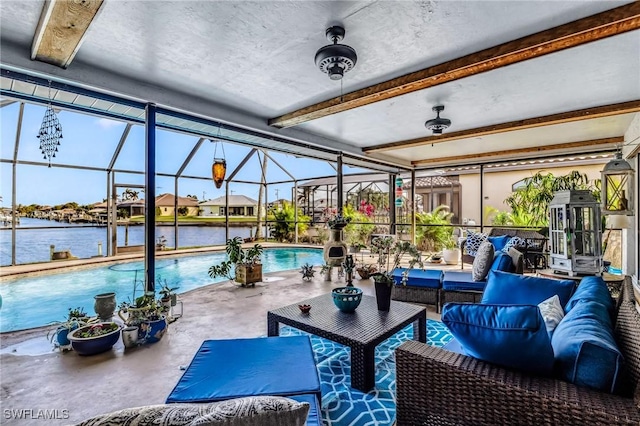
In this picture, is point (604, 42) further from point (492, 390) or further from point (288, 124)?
point (288, 124)

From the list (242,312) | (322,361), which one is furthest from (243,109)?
(322,361)

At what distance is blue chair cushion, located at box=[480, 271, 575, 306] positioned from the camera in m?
2.24

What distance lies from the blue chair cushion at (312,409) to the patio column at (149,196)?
2.91m

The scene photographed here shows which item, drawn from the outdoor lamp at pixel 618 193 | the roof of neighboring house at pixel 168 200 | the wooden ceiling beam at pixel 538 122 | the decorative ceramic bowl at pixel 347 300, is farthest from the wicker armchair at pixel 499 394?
the roof of neighboring house at pixel 168 200

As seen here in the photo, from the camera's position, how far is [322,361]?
110 inches

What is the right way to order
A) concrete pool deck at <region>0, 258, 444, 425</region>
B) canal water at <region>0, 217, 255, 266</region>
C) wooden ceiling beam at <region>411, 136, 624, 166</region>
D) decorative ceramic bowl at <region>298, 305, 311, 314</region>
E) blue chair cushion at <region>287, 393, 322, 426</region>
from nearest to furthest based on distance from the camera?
blue chair cushion at <region>287, 393, 322, 426</region>
concrete pool deck at <region>0, 258, 444, 425</region>
decorative ceramic bowl at <region>298, 305, 311, 314</region>
wooden ceiling beam at <region>411, 136, 624, 166</region>
canal water at <region>0, 217, 255, 266</region>

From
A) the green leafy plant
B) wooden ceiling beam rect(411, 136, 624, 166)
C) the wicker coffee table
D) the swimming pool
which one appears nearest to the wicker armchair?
the wicker coffee table

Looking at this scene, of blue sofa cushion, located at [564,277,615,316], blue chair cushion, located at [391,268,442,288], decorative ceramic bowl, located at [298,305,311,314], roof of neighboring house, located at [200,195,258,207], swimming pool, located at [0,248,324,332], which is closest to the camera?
blue sofa cushion, located at [564,277,615,316]

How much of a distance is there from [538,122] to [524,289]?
355 centimetres

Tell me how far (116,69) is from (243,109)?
1.63 m

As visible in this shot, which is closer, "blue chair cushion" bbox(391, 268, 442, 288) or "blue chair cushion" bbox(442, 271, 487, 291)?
"blue chair cushion" bbox(442, 271, 487, 291)

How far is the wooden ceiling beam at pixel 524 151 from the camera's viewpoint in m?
6.02

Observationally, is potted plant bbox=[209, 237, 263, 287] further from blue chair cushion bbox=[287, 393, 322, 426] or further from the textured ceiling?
blue chair cushion bbox=[287, 393, 322, 426]

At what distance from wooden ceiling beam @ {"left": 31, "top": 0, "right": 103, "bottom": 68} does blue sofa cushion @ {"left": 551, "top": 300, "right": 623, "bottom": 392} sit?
3.14 meters
